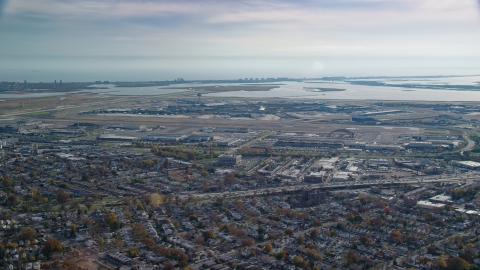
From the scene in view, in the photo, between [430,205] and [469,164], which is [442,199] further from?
[469,164]

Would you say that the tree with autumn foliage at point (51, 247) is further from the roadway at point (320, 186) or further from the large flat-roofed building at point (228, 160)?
the large flat-roofed building at point (228, 160)

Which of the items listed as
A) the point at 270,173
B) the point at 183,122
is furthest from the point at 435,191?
the point at 183,122

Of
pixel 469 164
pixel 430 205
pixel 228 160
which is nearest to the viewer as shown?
pixel 430 205

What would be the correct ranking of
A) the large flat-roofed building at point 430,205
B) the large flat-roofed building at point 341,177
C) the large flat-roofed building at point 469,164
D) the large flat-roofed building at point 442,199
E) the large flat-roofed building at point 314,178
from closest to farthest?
1. the large flat-roofed building at point 430,205
2. the large flat-roofed building at point 442,199
3. the large flat-roofed building at point 314,178
4. the large flat-roofed building at point 341,177
5. the large flat-roofed building at point 469,164

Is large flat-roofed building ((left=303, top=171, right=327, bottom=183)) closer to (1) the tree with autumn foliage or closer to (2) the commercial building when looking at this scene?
(2) the commercial building

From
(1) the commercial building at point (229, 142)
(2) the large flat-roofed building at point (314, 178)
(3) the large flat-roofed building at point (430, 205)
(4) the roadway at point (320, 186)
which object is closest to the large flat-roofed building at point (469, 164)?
(4) the roadway at point (320, 186)

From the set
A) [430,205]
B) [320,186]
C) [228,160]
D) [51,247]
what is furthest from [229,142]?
[51,247]

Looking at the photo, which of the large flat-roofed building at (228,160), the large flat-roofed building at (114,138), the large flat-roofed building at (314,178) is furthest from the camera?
→ the large flat-roofed building at (114,138)

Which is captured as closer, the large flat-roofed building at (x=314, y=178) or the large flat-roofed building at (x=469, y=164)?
the large flat-roofed building at (x=314, y=178)

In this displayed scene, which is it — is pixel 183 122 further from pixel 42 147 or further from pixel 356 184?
pixel 356 184

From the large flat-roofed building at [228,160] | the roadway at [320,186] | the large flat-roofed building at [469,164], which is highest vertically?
the large flat-roofed building at [228,160]

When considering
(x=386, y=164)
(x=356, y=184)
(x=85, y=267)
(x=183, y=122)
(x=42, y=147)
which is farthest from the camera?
(x=183, y=122)
